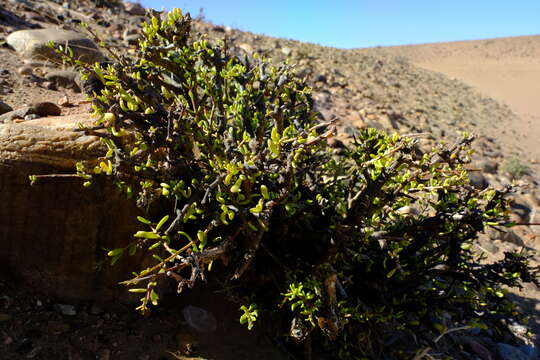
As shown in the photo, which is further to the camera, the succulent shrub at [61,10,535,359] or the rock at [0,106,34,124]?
the rock at [0,106,34,124]

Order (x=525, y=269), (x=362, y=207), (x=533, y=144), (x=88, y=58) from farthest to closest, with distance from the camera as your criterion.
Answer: (x=533, y=144)
(x=88, y=58)
(x=525, y=269)
(x=362, y=207)

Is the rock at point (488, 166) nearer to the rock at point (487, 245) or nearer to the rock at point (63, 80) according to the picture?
the rock at point (487, 245)

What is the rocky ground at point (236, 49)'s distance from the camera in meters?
2.20

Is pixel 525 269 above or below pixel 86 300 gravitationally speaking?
above

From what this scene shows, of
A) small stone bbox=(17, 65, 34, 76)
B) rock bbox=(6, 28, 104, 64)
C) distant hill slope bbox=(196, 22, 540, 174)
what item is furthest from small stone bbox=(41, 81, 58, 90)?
distant hill slope bbox=(196, 22, 540, 174)

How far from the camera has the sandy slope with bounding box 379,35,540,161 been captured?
508 inches

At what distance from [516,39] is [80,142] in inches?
1975

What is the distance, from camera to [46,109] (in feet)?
8.87

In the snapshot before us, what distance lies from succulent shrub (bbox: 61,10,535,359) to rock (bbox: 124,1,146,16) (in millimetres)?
6641

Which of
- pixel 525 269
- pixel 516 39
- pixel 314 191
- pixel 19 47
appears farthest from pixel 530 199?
pixel 516 39

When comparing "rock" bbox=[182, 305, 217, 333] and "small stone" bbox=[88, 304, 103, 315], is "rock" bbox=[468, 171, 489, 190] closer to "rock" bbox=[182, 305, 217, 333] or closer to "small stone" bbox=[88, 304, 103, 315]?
"rock" bbox=[182, 305, 217, 333]

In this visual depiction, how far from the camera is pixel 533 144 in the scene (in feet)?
36.0

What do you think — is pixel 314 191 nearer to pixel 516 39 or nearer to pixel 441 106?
pixel 441 106

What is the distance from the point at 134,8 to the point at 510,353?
8645mm
